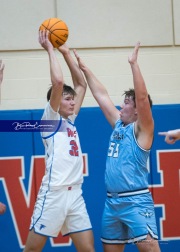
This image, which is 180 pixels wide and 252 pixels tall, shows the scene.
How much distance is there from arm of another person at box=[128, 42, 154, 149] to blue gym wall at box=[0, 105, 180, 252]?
57.1 inches

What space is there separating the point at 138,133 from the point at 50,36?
4.08 feet

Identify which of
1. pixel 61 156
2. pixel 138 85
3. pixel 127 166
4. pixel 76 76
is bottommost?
pixel 127 166

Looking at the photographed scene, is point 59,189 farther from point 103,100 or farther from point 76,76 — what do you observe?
point 76,76

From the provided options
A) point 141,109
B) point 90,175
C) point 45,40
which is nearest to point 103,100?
point 141,109

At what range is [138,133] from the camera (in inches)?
256

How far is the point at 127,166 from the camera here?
6.50 m

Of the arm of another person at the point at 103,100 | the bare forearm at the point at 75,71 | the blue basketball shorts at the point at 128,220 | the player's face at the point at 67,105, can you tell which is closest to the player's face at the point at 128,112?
the arm of another person at the point at 103,100

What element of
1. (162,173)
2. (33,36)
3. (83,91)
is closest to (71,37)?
(33,36)

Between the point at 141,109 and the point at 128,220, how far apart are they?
1.01 m

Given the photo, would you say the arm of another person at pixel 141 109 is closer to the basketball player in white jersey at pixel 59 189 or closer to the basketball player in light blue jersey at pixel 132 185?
the basketball player in light blue jersey at pixel 132 185

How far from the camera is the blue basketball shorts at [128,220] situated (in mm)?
6359

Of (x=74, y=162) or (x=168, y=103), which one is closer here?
(x=74, y=162)

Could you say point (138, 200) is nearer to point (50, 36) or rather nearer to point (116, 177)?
point (116, 177)

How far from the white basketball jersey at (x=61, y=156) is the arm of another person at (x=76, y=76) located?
379 millimetres
